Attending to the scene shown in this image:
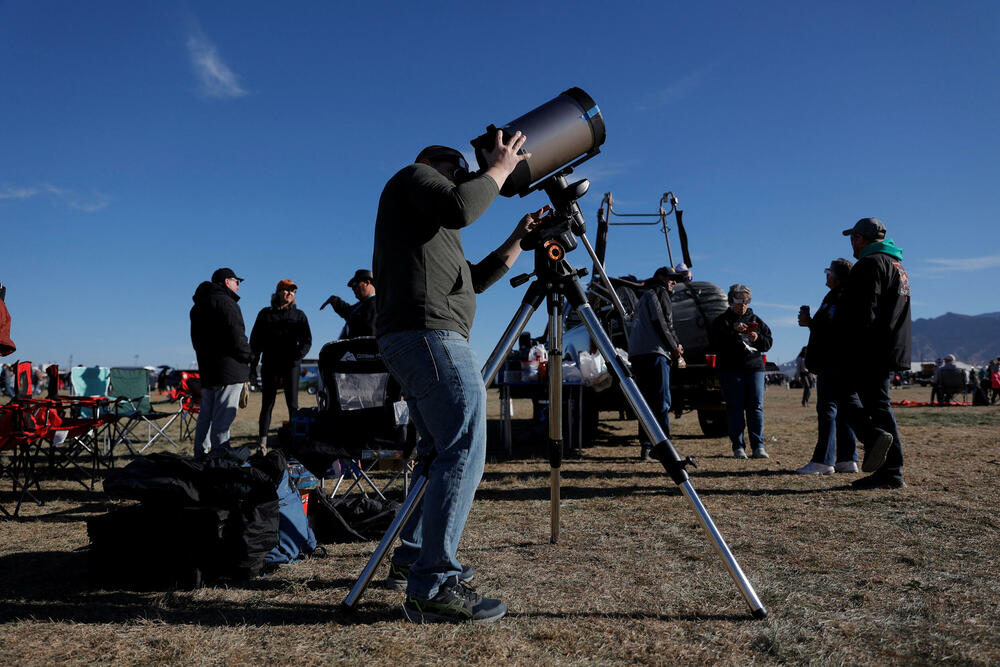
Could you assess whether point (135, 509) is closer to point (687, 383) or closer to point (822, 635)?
point (822, 635)

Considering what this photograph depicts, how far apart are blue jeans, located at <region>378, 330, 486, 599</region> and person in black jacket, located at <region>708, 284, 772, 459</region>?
548 cm

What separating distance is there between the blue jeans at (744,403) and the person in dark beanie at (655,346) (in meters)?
0.77

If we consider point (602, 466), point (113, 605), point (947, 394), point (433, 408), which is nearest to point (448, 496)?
point (433, 408)

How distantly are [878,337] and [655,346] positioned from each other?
7.59 ft

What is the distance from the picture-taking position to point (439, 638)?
7.63 ft

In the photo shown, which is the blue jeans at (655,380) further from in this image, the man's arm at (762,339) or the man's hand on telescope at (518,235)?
the man's hand on telescope at (518,235)

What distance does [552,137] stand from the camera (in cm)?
263

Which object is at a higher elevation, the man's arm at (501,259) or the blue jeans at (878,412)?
the man's arm at (501,259)

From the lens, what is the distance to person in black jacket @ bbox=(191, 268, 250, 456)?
19.6 ft

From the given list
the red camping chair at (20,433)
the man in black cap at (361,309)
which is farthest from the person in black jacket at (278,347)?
the red camping chair at (20,433)

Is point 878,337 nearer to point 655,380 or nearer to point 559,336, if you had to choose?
point 655,380

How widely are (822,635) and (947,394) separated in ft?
65.8

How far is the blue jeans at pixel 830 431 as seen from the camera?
239 inches

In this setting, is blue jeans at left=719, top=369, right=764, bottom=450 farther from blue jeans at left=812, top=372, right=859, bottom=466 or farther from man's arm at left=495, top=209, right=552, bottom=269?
man's arm at left=495, top=209, right=552, bottom=269
